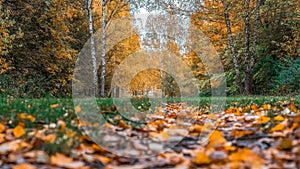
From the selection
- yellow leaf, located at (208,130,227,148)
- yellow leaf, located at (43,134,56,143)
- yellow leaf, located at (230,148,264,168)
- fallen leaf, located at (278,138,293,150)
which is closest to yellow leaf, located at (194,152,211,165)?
yellow leaf, located at (230,148,264,168)

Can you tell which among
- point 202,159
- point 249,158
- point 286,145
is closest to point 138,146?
point 202,159

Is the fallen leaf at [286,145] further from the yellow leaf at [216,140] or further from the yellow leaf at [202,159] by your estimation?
the yellow leaf at [202,159]

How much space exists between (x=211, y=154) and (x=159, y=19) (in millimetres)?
19898

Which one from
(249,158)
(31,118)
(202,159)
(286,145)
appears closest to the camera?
(249,158)

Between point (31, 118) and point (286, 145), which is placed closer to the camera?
point (286, 145)

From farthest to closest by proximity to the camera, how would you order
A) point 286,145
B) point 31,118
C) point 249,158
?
1. point 31,118
2. point 286,145
3. point 249,158

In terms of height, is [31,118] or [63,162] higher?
[31,118]

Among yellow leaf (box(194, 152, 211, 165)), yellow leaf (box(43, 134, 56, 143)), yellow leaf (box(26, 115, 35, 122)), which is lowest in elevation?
yellow leaf (box(194, 152, 211, 165))

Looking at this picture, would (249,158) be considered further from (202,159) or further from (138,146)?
(138,146)

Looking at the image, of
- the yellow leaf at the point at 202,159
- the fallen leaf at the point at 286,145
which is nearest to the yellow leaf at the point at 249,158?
the yellow leaf at the point at 202,159

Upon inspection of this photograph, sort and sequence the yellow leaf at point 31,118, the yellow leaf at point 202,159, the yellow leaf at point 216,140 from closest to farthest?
the yellow leaf at point 202,159
the yellow leaf at point 216,140
the yellow leaf at point 31,118

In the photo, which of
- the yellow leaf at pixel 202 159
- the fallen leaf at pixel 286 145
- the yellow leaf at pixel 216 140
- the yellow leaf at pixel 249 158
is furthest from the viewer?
the yellow leaf at pixel 216 140

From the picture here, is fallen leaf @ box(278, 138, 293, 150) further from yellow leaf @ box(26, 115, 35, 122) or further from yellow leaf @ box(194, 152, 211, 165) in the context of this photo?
yellow leaf @ box(26, 115, 35, 122)

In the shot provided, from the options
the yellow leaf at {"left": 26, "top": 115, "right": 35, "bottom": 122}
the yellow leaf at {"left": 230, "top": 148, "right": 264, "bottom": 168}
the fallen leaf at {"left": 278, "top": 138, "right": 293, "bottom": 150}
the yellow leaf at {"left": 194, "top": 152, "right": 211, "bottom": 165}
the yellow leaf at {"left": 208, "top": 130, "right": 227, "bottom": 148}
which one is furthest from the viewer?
the yellow leaf at {"left": 26, "top": 115, "right": 35, "bottom": 122}
